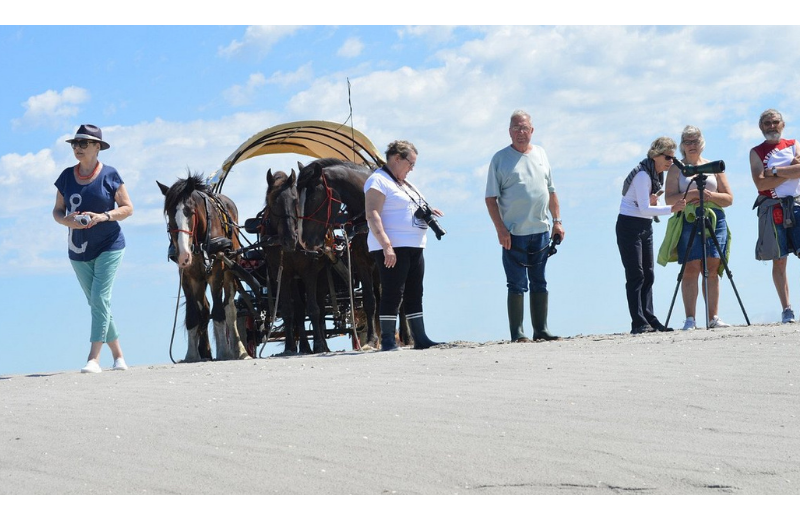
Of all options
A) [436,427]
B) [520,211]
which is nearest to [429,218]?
[520,211]

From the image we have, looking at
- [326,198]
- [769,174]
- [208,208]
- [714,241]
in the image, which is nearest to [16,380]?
[208,208]

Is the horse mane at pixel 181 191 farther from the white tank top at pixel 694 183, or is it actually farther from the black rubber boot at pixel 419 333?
the white tank top at pixel 694 183

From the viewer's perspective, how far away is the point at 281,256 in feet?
45.3

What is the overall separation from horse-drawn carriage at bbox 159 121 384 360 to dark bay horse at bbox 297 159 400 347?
12mm

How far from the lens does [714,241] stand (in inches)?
471

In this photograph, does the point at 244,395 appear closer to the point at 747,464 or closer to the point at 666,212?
the point at 747,464

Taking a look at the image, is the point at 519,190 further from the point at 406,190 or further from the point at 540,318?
the point at 540,318

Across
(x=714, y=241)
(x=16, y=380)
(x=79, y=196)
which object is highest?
(x=79, y=196)

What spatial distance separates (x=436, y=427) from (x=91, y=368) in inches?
202

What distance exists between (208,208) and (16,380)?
11.5ft

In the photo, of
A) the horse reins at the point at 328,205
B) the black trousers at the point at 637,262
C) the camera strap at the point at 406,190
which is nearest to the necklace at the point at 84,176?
the camera strap at the point at 406,190

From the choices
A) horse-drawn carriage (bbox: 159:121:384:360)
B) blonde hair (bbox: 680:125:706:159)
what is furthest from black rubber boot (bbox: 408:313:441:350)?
blonde hair (bbox: 680:125:706:159)

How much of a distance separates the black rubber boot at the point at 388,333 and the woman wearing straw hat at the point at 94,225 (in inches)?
102

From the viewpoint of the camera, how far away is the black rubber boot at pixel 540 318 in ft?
38.5
